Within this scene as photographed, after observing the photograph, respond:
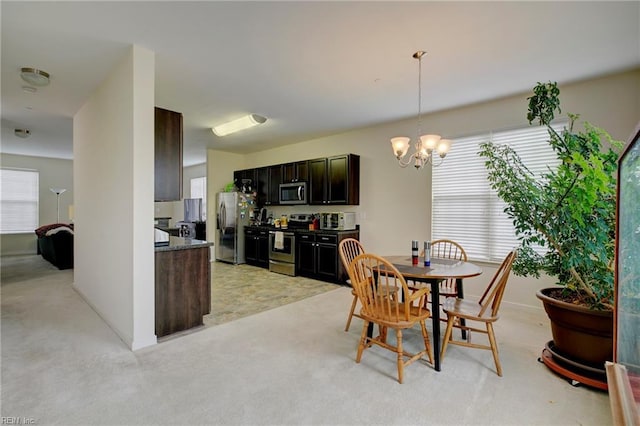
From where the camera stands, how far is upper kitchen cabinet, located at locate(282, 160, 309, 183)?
582cm

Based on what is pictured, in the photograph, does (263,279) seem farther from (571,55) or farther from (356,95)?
(571,55)

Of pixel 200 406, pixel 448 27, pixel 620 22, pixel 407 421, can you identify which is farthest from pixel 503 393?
pixel 620 22

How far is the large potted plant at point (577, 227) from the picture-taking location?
204 centimetres

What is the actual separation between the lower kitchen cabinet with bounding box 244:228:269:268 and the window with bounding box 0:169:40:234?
5.99 m

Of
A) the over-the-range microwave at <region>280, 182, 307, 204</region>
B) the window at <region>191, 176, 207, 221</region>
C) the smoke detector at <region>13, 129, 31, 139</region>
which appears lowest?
the over-the-range microwave at <region>280, 182, 307, 204</region>

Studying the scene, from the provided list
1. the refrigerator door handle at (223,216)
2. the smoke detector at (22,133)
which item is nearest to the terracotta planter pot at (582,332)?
the refrigerator door handle at (223,216)

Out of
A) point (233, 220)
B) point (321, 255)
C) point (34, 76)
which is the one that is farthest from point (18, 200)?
point (321, 255)

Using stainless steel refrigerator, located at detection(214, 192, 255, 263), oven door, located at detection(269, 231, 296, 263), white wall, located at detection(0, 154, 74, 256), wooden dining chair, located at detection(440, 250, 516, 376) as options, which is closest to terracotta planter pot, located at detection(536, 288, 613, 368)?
wooden dining chair, located at detection(440, 250, 516, 376)

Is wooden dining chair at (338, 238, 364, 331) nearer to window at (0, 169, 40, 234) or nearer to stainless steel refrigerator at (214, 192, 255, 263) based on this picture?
stainless steel refrigerator at (214, 192, 255, 263)

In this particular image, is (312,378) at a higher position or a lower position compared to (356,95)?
lower

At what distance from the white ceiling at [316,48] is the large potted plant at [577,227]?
25.0 inches

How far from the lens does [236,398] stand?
6.40ft

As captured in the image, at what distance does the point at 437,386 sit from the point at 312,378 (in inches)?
34.1

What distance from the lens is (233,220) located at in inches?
262
